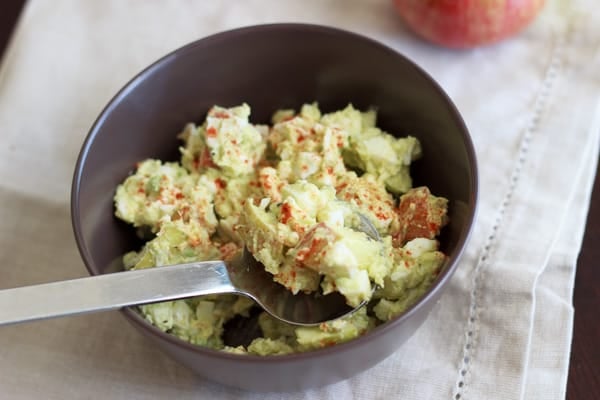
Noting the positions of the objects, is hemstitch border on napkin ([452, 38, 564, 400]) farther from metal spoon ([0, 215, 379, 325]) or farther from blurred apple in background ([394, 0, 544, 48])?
metal spoon ([0, 215, 379, 325])

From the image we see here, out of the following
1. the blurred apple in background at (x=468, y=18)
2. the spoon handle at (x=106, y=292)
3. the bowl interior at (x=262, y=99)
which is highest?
the blurred apple in background at (x=468, y=18)

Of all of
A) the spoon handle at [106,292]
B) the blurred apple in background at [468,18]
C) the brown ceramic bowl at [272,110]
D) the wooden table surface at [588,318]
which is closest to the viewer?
the spoon handle at [106,292]

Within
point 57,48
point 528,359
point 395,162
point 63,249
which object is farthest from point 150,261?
point 57,48

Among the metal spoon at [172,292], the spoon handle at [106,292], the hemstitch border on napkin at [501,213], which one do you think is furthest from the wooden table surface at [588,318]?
the spoon handle at [106,292]

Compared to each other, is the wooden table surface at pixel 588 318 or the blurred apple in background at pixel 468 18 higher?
the blurred apple in background at pixel 468 18

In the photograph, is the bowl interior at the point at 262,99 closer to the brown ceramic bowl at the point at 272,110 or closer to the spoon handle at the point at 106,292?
the brown ceramic bowl at the point at 272,110

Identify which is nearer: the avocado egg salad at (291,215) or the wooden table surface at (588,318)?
the avocado egg salad at (291,215)

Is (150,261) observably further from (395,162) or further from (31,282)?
(395,162)

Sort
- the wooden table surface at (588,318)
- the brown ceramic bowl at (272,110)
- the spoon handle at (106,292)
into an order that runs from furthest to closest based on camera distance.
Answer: the wooden table surface at (588,318) < the brown ceramic bowl at (272,110) < the spoon handle at (106,292)
